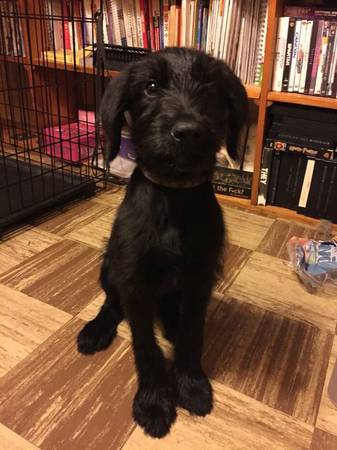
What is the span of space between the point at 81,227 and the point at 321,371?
1.09 metres

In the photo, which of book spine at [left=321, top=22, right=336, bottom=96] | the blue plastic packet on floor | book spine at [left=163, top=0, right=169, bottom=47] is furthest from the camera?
book spine at [left=163, top=0, right=169, bottom=47]

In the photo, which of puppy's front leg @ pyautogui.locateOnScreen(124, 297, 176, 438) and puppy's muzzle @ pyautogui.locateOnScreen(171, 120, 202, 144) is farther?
puppy's front leg @ pyautogui.locateOnScreen(124, 297, 176, 438)

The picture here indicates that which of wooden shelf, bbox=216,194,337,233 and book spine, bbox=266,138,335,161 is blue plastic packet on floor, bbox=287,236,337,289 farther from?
book spine, bbox=266,138,335,161

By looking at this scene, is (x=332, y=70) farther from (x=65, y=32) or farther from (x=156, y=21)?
(x=65, y=32)

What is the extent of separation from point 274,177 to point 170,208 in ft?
3.75

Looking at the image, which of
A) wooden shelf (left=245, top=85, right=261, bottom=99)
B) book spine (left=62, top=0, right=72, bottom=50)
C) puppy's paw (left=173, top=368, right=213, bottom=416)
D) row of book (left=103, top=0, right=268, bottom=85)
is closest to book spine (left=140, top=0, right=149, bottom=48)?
row of book (left=103, top=0, right=268, bottom=85)

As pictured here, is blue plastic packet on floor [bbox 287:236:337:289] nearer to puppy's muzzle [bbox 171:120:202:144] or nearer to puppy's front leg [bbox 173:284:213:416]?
puppy's front leg [bbox 173:284:213:416]

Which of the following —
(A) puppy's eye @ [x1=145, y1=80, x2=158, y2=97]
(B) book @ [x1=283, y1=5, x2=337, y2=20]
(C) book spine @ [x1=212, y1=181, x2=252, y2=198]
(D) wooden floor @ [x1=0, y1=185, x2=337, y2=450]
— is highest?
(B) book @ [x1=283, y1=5, x2=337, y2=20]

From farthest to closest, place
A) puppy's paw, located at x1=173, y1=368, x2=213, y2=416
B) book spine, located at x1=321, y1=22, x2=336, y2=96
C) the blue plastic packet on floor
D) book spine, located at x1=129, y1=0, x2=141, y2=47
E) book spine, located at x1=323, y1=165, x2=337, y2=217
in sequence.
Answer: book spine, located at x1=129, y1=0, x2=141, y2=47, book spine, located at x1=323, y1=165, x2=337, y2=217, book spine, located at x1=321, y1=22, x2=336, y2=96, the blue plastic packet on floor, puppy's paw, located at x1=173, y1=368, x2=213, y2=416

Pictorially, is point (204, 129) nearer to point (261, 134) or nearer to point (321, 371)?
point (321, 371)

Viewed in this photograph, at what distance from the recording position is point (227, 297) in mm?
1341

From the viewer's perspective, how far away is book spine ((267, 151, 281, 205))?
184cm

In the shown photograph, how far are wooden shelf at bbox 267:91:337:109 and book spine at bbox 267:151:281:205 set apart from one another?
24cm

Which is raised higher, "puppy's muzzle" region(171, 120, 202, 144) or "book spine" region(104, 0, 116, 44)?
"book spine" region(104, 0, 116, 44)
